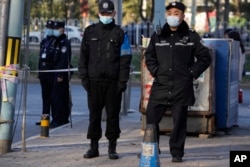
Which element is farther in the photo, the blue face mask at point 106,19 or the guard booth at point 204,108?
the guard booth at point 204,108

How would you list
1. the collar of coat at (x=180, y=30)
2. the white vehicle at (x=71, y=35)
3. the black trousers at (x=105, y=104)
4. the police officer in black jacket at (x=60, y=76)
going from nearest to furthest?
1. the collar of coat at (x=180, y=30)
2. the black trousers at (x=105, y=104)
3. the police officer in black jacket at (x=60, y=76)
4. the white vehicle at (x=71, y=35)

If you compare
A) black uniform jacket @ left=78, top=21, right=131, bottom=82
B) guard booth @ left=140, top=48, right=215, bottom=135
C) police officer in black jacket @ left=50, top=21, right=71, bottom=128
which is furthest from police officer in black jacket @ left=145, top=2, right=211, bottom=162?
police officer in black jacket @ left=50, top=21, right=71, bottom=128

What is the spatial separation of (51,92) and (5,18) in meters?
4.35

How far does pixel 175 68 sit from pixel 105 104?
1072 millimetres

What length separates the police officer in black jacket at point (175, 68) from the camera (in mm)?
9547

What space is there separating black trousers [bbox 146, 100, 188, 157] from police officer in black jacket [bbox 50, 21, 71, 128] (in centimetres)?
440

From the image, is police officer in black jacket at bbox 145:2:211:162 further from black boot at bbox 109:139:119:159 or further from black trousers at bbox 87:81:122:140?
black boot at bbox 109:139:119:159

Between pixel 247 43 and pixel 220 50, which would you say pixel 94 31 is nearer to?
pixel 220 50

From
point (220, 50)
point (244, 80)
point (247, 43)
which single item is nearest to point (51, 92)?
point (220, 50)

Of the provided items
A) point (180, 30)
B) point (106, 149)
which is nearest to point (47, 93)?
point (106, 149)

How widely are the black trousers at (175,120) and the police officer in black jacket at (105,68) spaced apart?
48 centimetres

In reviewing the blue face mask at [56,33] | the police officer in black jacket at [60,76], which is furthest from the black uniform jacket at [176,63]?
the blue face mask at [56,33]

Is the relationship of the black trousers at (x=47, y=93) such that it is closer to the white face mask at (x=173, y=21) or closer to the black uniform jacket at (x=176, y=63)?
the black uniform jacket at (x=176, y=63)

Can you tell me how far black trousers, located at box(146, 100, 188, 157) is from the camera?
960 cm
